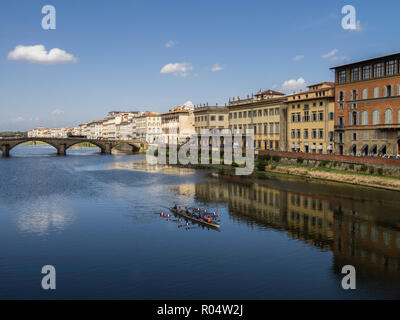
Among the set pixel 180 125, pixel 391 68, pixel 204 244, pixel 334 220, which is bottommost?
pixel 204 244

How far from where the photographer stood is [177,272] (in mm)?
26438

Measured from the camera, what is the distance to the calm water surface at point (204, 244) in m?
24.2

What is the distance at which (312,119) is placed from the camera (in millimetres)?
82562

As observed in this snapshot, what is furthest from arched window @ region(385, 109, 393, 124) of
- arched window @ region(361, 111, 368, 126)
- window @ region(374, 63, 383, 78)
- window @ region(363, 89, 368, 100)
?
window @ region(374, 63, 383, 78)

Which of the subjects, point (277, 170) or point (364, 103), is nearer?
point (364, 103)

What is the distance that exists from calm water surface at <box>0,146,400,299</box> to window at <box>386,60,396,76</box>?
822 inches

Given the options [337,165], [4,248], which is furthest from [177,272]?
[337,165]

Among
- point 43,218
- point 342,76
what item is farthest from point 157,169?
point 43,218

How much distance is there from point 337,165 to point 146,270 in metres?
48.2

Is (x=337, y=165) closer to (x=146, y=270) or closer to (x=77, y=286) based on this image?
(x=146, y=270)

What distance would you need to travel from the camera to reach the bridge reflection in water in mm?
28772

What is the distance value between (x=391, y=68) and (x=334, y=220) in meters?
35.2

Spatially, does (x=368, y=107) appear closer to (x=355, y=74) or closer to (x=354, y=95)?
(x=354, y=95)
